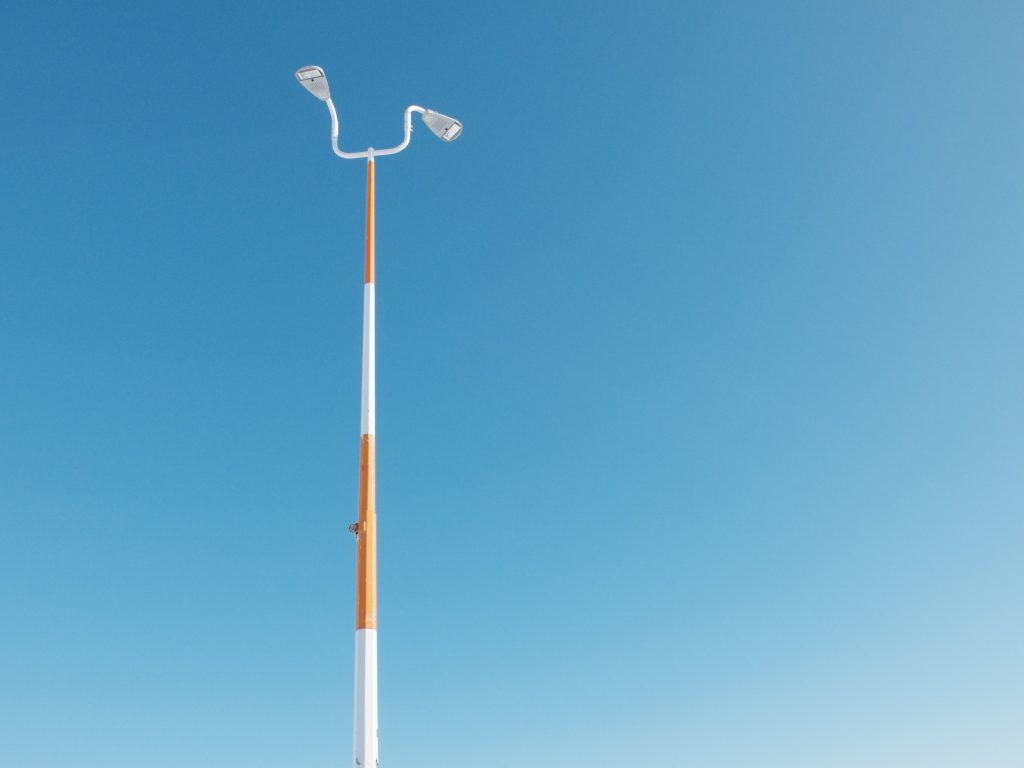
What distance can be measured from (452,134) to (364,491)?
941cm

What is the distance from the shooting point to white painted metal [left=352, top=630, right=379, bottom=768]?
1303 centimetres

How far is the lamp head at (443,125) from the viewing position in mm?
20328

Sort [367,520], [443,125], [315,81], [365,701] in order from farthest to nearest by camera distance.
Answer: [443,125] < [315,81] < [367,520] < [365,701]

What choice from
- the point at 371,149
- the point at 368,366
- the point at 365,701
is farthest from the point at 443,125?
the point at 365,701

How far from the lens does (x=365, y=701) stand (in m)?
13.3

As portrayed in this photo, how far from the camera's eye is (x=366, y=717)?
43.2 feet

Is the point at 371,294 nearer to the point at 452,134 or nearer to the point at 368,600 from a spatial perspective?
the point at 452,134

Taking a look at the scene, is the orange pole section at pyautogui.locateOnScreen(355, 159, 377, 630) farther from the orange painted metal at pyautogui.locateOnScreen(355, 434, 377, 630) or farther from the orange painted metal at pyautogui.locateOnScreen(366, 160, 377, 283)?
the orange painted metal at pyautogui.locateOnScreen(366, 160, 377, 283)

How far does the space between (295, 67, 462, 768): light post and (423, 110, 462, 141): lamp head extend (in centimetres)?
77

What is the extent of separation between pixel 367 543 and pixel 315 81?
9935mm

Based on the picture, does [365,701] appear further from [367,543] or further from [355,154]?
[355,154]

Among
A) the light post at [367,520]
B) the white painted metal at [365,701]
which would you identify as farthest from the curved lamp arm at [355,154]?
the white painted metal at [365,701]

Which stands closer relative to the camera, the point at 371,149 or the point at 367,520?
the point at 367,520

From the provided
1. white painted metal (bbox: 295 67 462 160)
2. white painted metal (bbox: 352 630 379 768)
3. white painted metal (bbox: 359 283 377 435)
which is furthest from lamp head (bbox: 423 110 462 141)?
white painted metal (bbox: 352 630 379 768)
